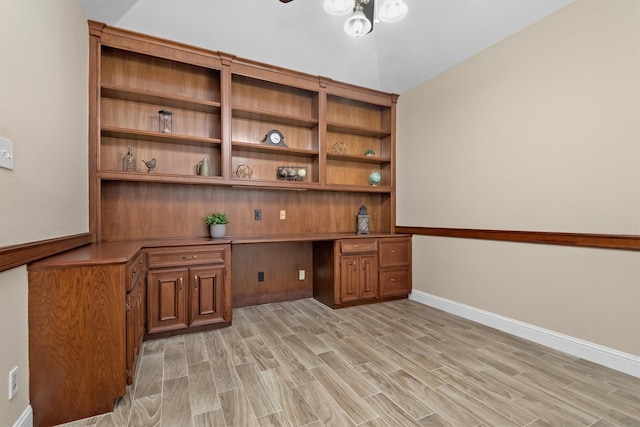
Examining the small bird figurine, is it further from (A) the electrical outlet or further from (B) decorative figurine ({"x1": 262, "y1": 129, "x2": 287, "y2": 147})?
(A) the electrical outlet

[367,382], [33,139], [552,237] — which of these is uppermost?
[33,139]

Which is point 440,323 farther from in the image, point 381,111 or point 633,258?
point 381,111

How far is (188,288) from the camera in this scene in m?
2.60

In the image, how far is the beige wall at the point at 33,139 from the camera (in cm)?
127

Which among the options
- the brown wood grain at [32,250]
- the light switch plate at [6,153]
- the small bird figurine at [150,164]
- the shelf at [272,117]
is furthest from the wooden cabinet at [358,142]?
the light switch plate at [6,153]

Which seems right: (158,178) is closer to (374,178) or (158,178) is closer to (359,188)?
(359,188)

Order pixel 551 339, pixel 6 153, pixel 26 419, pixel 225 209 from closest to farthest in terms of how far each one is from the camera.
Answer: pixel 6 153 → pixel 26 419 → pixel 551 339 → pixel 225 209

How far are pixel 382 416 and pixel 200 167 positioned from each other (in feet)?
8.77

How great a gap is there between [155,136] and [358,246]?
2.44m

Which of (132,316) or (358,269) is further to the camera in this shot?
(358,269)

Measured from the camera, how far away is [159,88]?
3010 millimetres

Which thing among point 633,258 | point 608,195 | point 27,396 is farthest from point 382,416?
point 608,195

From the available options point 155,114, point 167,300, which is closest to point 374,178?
point 155,114

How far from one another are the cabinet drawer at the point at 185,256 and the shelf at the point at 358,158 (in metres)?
1.82
